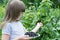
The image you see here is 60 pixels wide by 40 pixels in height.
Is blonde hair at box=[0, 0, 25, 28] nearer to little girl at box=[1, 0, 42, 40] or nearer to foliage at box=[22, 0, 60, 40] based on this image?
little girl at box=[1, 0, 42, 40]

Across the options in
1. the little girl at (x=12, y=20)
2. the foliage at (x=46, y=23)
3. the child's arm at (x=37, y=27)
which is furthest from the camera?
the foliage at (x=46, y=23)

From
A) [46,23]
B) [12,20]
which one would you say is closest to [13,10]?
[12,20]

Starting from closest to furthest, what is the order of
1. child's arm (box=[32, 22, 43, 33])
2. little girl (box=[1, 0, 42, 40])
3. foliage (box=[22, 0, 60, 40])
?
little girl (box=[1, 0, 42, 40]) → child's arm (box=[32, 22, 43, 33]) → foliage (box=[22, 0, 60, 40])

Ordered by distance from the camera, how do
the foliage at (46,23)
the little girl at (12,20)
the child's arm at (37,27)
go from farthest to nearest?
1. the foliage at (46,23)
2. the child's arm at (37,27)
3. the little girl at (12,20)

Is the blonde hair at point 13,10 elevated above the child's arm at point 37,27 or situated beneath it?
elevated above

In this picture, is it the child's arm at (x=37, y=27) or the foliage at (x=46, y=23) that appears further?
the foliage at (x=46, y=23)

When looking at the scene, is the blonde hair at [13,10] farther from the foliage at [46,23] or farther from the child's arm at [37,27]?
the foliage at [46,23]

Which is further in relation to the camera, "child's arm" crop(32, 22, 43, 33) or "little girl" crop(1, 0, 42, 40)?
"child's arm" crop(32, 22, 43, 33)

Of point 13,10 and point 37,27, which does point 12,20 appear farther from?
point 37,27

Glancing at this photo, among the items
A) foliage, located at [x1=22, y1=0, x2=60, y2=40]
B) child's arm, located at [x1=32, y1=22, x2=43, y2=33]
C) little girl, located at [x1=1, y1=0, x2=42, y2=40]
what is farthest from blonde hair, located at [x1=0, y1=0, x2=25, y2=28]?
foliage, located at [x1=22, y1=0, x2=60, y2=40]

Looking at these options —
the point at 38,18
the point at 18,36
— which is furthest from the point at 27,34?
the point at 38,18

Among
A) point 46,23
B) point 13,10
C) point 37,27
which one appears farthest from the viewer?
point 46,23

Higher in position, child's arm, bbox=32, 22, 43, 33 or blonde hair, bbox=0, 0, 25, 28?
blonde hair, bbox=0, 0, 25, 28

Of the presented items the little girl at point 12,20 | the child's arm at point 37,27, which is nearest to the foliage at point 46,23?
the child's arm at point 37,27
